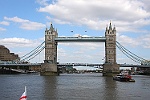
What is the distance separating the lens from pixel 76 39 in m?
112

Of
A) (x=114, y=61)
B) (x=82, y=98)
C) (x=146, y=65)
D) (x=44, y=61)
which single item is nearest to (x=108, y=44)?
(x=114, y=61)

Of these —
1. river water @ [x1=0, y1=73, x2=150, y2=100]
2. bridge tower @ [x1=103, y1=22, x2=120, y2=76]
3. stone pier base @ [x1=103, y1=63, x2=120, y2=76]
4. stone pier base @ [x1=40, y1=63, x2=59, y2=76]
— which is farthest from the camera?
bridge tower @ [x1=103, y1=22, x2=120, y2=76]

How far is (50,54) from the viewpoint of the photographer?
11656 centimetres

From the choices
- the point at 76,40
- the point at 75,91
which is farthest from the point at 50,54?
the point at 75,91

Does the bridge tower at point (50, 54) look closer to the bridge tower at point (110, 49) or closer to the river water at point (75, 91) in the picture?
the bridge tower at point (110, 49)

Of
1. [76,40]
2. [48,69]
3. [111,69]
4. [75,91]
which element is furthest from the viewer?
[76,40]

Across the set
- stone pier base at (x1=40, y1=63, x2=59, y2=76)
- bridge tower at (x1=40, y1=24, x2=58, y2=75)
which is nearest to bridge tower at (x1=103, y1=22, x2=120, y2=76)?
stone pier base at (x1=40, y1=63, x2=59, y2=76)

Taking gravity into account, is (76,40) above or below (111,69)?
above

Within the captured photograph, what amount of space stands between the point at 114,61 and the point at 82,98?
282 ft

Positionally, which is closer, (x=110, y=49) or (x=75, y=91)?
(x=75, y=91)

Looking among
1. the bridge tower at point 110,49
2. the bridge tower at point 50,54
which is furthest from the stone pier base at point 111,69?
the bridge tower at point 50,54

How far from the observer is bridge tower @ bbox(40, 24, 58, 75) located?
362 feet

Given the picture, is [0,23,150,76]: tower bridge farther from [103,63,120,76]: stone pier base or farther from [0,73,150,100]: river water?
[0,73,150,100]: river water

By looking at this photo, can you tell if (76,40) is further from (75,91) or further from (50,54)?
(75,91)
